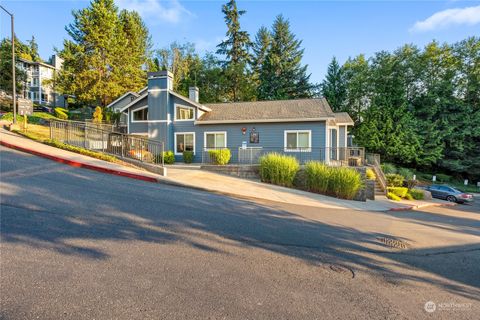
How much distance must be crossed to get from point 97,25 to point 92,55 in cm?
354

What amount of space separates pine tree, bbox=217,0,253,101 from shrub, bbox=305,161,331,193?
1124 inches

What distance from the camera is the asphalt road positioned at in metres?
2.61

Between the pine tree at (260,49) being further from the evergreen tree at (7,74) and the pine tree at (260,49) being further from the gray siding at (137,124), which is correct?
the evergreen tree at (7,74)

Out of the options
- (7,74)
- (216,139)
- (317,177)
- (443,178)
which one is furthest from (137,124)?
(443,178)

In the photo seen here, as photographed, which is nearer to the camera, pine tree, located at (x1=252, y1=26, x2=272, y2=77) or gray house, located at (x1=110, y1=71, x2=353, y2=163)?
gray house, located at (x1=110, y1=71, x2=353, y2=163)

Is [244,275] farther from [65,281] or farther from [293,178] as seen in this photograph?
[293,178]

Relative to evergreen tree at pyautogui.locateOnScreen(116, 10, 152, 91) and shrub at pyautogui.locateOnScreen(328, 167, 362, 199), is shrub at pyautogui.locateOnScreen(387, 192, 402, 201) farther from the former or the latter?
evergreen tree at pyautogui.locateOnScreen(116, 10, 152, 91)

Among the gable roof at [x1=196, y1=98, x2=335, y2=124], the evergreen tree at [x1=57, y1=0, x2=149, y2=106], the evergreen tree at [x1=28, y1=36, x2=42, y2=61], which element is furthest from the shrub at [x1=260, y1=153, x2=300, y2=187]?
the evergreen tree at [x1=28, y1=36, x2=42, y2=61]

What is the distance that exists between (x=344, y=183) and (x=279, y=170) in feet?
10.3

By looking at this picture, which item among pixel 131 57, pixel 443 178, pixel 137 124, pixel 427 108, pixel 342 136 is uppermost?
pixel 131 57

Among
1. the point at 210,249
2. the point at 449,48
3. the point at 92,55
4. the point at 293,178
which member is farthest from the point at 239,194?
the point at 449,48

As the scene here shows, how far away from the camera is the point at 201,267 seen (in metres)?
3.43

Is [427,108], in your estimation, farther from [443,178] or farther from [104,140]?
[104,140]

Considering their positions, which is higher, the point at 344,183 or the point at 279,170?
the point at 279,170
